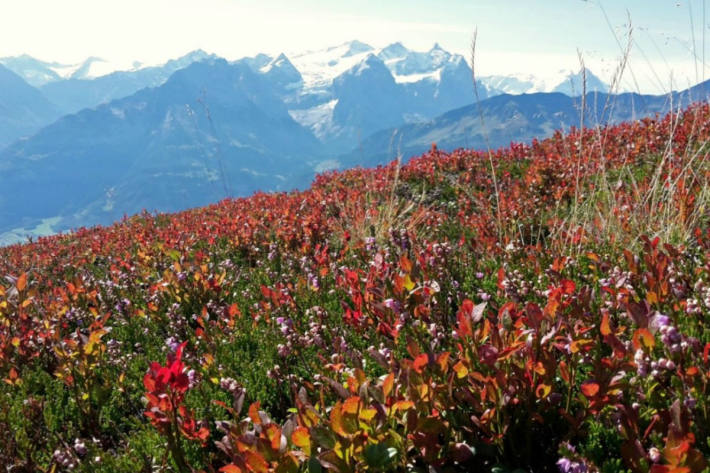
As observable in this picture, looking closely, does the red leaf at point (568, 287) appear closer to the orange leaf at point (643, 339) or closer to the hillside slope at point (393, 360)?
the hillside slope at point (393, 360)

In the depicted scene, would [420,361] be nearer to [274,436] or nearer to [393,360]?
[393,360]

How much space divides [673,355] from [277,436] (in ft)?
4.61

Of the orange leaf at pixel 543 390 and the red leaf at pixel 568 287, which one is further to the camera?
the red leaf at pixel 568 287

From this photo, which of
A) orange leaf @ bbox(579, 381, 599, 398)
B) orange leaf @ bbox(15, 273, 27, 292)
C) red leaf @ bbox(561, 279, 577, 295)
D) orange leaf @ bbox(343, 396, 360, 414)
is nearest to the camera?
orange leaf @ bbox(343, 396, 360, 414)

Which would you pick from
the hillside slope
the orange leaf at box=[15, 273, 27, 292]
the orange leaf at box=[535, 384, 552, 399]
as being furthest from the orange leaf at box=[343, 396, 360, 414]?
the orange leaf at box=[15, 273, 27, 292]

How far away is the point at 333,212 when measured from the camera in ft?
28.0

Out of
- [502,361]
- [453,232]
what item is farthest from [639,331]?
[453,232]

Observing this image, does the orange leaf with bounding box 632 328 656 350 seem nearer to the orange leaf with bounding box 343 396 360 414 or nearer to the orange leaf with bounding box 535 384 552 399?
the orange leaf with bounding box 535 384 552 399

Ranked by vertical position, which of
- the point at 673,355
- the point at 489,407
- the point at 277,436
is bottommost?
the point at 489,407

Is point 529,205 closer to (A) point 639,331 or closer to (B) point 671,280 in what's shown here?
(B) point 671,280

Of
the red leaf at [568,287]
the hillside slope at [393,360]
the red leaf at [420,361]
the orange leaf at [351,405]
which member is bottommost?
the hillside slope at [393,360]

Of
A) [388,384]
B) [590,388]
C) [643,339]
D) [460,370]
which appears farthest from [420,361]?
[643,339]

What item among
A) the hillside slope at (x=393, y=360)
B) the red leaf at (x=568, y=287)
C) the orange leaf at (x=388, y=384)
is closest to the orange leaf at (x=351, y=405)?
the hillside slope at (x=393, y=360)

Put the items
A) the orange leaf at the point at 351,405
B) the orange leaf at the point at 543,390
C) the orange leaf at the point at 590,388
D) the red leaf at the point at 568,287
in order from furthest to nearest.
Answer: the red leaf at the point at 568,287 < the orange leaf at the point at 543,390 < the orange leaf at the point at 590,388 < the orange leaf at the point at 351,405
